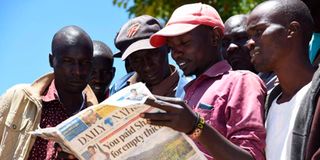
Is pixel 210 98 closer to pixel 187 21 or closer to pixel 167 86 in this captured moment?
pixel 187 21

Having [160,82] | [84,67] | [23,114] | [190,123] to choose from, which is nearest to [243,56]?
[160,82]

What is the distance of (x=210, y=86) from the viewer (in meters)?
2.99

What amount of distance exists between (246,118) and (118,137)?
582 mm

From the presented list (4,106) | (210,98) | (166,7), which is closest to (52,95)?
(4,106)

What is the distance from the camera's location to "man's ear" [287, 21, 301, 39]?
2.88 meters

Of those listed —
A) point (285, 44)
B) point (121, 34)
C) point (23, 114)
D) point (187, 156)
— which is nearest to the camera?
point (187, 156)

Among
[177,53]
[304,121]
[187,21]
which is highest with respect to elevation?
[187,21]

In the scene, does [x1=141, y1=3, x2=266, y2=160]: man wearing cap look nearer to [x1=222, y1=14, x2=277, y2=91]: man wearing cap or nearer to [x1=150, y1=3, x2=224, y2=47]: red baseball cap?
[x1=150, y1=3, x2=224, y2=47]: red baseball cap

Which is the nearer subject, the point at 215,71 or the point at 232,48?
the point at 215,71

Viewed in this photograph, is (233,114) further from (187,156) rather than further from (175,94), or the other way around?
(175,94)

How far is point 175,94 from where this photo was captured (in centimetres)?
382

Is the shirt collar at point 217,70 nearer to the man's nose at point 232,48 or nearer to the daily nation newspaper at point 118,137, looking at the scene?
the daily nation newspaper at point 118,137

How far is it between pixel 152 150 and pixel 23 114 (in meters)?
1.21

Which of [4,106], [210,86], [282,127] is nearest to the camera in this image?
[282,127]
